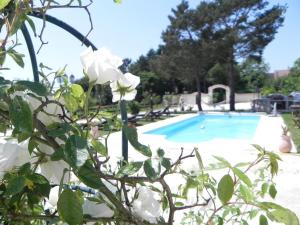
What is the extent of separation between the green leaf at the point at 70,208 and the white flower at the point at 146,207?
0.13m

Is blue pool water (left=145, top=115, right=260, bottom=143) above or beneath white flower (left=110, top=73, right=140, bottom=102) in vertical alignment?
beneath

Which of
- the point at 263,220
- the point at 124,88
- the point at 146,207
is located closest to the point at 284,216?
the point at 263,220

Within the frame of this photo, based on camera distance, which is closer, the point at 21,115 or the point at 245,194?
the point at 21,115

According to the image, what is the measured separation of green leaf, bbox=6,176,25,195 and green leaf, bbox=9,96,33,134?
93 millimetres

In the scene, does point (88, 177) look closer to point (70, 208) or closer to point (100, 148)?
point (70, 208)

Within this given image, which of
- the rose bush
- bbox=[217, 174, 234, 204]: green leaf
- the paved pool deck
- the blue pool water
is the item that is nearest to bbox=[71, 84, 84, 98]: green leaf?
the rose bush

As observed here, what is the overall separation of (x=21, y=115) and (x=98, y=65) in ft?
0.49

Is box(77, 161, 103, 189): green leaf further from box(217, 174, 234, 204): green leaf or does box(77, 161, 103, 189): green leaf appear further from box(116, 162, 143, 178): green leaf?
box(217, 174, 234, 204): green leaf

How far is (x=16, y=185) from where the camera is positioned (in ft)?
1.63

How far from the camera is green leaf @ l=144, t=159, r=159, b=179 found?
1.67 ft

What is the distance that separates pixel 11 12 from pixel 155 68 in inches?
1046

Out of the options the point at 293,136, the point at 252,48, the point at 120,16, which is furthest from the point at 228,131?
the point at 120,16

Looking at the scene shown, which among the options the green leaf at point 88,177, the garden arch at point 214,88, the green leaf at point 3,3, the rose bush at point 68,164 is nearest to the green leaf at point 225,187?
the rose bush at point 68,164

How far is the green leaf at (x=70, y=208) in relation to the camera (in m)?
0.46
